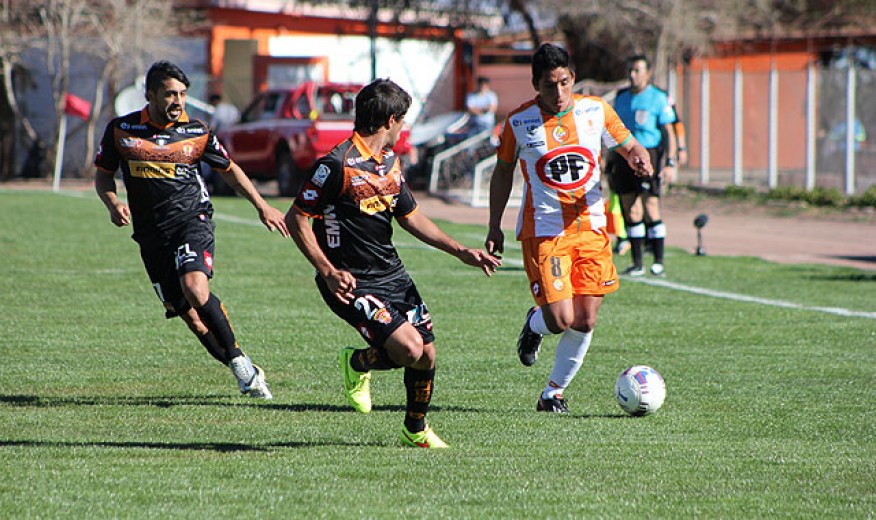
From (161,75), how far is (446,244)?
7.07 ft

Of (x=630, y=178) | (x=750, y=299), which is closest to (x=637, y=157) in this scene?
(x=750, y=299)

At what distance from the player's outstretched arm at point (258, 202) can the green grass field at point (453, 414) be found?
3.34 feet

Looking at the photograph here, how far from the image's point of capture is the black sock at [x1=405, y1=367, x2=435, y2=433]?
248 inches

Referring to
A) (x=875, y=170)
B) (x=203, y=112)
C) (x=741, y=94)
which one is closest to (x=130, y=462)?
(x=875, y=170)

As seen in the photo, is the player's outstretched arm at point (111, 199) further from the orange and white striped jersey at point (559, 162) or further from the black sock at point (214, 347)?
the orange and white striped jersey at point (559, 162)

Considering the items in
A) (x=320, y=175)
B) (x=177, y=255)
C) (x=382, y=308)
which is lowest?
(x=382, y=308)

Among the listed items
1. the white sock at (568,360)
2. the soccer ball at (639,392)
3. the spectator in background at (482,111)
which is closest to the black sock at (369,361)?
the white sock at (568,360)

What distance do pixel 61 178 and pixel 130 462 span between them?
1222 inches

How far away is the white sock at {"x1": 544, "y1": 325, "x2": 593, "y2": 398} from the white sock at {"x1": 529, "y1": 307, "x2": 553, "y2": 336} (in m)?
0.32

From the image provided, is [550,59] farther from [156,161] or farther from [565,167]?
[156,161]

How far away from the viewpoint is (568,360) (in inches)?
294

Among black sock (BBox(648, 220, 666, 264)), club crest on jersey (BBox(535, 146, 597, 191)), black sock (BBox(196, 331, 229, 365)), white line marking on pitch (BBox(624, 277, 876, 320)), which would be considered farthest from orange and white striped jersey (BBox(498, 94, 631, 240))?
black sock (BBox(648, 220, 666, 264))

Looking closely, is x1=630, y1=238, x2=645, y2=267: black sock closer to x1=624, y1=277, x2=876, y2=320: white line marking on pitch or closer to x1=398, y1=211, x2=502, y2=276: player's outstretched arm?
x1=624, y1=277, x2=876, y2=320: white line marking on pitch

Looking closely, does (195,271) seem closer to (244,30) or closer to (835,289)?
(835,289)
